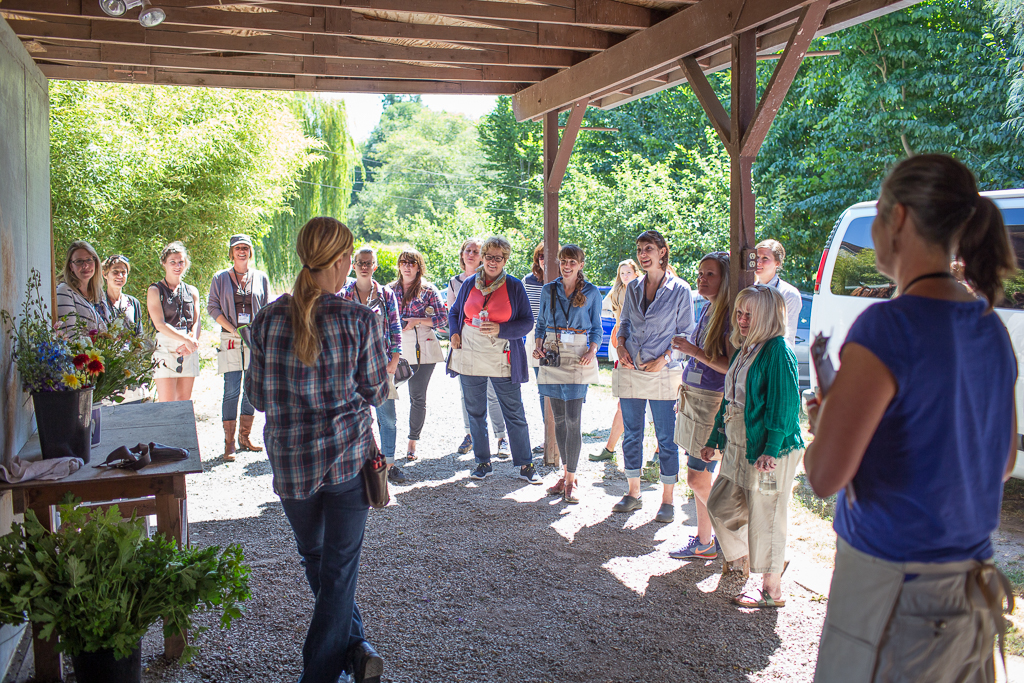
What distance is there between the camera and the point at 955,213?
1.56 m

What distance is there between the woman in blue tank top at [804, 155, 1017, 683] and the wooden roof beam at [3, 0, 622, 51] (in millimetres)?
4040

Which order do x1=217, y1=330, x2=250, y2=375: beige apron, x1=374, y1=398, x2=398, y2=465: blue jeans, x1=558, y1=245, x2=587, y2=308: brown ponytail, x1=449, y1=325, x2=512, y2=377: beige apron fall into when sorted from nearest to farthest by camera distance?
x1=558, y1=245, x2=587, y2=308: brown ponytail → x1=449, y1=325, x2=512, y2=377: beige apron → x1=374, y1=398, x2=398, y2=465: blue jeans → x1=217, y1=330, x2=250, y2=375: beige apron

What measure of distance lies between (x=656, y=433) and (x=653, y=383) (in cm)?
33

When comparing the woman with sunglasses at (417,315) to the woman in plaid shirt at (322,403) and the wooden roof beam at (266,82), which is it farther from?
the woman in plaid shirt at (322,403)

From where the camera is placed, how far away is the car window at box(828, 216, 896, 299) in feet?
22.5

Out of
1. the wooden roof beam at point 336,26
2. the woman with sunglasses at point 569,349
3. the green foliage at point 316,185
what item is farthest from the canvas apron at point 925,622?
the green foliage at point 316,185

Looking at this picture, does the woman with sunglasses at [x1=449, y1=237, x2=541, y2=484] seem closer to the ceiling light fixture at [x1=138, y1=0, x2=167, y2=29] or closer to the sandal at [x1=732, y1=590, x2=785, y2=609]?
the sandal at [x1=732, y1=590, x2=785, y2=609]

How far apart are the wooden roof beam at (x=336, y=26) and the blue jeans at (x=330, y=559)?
3403 mm

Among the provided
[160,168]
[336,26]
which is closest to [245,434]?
[336,26]

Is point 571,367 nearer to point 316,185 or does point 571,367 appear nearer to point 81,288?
point 81,288

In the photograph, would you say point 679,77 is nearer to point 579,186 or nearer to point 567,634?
point 567,634

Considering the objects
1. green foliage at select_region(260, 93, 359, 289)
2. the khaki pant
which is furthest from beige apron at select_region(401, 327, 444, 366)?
green foliage at select_region(260, 93, 359, 289)

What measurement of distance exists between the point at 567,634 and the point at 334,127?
1862 cm

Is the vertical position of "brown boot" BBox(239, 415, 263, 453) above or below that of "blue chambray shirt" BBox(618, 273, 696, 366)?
below
